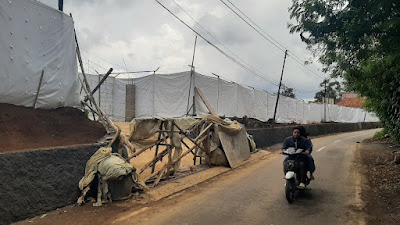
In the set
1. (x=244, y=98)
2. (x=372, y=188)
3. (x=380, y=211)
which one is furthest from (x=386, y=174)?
(x=244, y=98)

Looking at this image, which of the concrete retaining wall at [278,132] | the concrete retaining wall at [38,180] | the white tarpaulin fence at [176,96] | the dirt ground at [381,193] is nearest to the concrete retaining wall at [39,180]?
the concrete retaining wall at [38,180]

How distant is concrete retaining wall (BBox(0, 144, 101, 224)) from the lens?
4762 millimetres

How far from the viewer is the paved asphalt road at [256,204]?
5160 mm

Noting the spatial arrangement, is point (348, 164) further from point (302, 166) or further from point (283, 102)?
point (283, 102)

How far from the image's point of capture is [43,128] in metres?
7.21

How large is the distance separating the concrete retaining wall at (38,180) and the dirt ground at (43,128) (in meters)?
0.82

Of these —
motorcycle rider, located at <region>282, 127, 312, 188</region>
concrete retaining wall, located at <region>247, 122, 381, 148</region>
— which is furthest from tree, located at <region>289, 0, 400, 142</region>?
concrete retaining wall, located at <region>247, 122, 381, 148</region>

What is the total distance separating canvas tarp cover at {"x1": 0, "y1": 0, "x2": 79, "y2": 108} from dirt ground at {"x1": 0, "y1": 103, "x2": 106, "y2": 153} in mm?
254

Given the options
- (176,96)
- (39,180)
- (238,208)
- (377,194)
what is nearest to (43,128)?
(39,180)

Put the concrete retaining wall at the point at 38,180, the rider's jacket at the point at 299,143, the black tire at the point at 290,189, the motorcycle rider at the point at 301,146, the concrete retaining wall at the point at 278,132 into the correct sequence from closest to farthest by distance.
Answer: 1. the concrete retaining wall at the point at 38,180
2. the black tire at the point at 290,189
3. the motorcycle rider at the point at 301,146
4. the rider's jacket at the point at 299,143
5. the concrete retaining wall at the point at 278,132

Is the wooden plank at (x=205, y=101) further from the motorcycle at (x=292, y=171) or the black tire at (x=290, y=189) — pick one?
the black tire at (x=290, y=189)

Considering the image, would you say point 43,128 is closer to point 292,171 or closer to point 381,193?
point 292,171

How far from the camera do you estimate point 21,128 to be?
6.68 m

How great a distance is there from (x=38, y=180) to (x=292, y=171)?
16.3 ft
